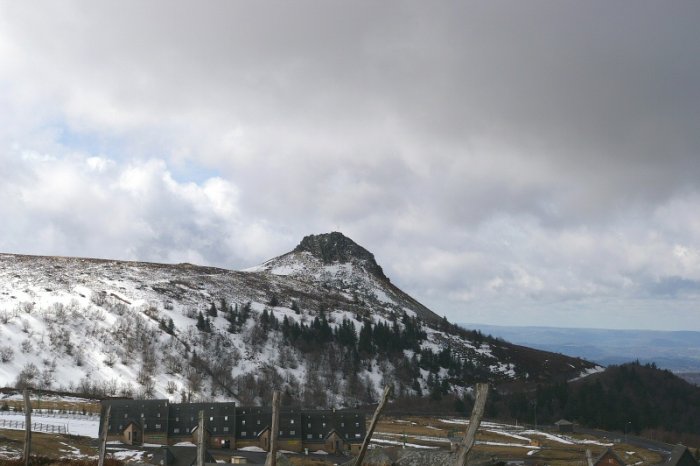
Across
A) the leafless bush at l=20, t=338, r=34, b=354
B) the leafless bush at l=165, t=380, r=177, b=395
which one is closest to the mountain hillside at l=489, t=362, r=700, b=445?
the leafless bush at l=165, t=380, r=177, b=395

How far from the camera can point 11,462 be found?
1585 inches

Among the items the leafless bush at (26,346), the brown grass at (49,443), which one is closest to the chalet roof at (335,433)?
the brown grass at (49,443)

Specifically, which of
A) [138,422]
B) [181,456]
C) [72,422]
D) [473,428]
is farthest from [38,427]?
[473,428]

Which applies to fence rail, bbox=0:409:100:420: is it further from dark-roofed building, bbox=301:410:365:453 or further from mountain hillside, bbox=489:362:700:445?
mountain hillside, bbox=489:362:700:445

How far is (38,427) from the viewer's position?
98125mm

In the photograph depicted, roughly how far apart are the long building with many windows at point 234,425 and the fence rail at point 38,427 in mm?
7789

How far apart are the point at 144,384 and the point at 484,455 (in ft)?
462

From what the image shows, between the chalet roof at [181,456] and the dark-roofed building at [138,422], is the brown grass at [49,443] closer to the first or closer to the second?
the dark-roofed building at [138,422]

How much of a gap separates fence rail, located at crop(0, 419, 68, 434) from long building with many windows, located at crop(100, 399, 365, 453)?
25.6ft

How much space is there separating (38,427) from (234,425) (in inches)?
1168

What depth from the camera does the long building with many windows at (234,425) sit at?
104m

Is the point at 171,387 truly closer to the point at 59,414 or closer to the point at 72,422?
the point at 59,414

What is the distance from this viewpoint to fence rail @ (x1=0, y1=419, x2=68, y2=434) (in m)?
94.0

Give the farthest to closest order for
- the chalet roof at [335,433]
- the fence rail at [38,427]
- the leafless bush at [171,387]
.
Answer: the leafless bush at [171,387], the chalet roof at [335,433], the fence rail at [38,427]
